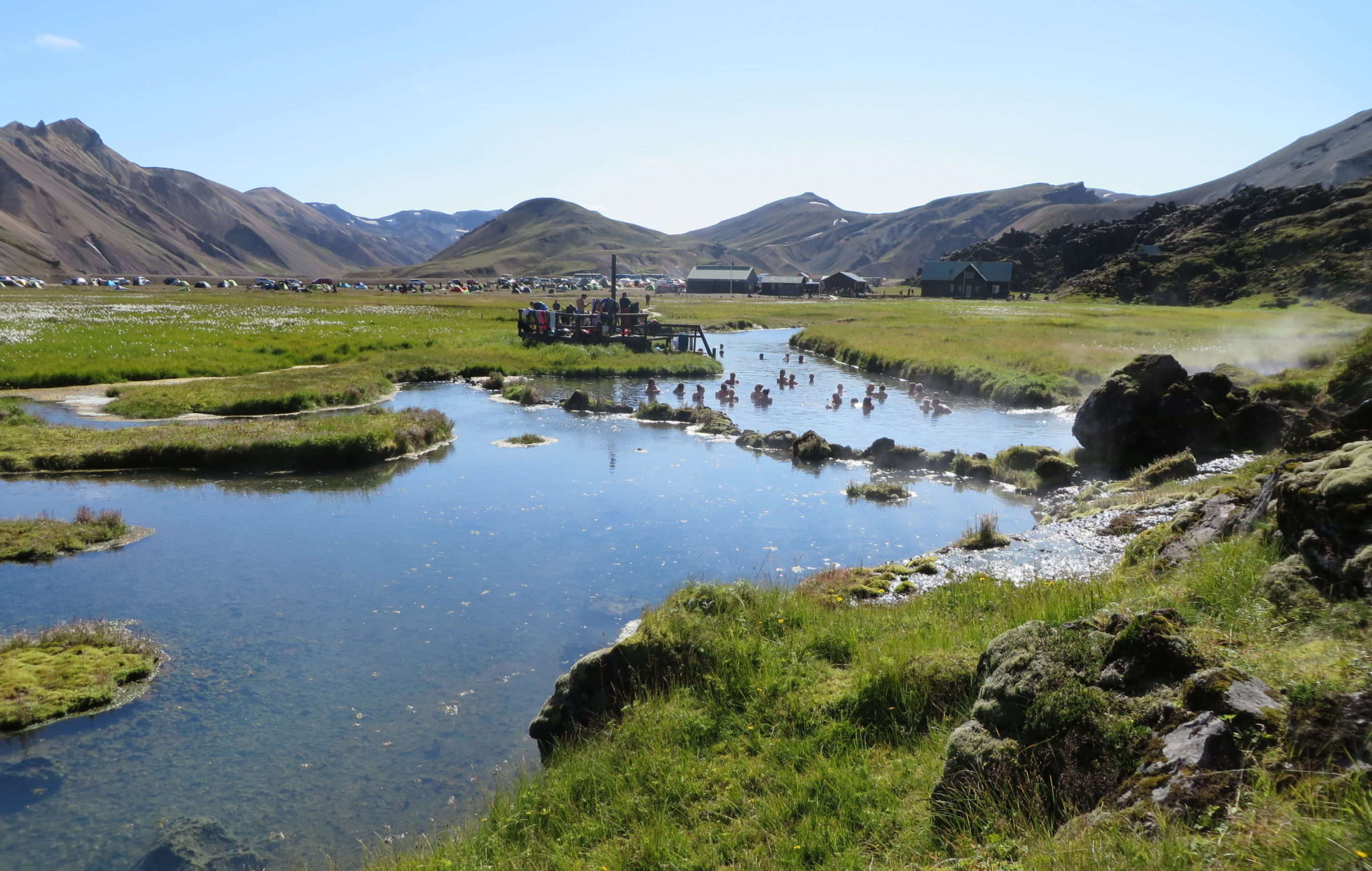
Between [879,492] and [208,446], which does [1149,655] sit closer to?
[879,492]

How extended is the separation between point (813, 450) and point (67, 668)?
20270 mm

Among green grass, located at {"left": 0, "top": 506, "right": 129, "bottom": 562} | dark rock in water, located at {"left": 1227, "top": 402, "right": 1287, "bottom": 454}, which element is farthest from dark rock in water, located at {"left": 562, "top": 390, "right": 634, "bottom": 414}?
dark rock in water, located at {"left": 1227, "top": 402, "right": 1287, "bottom": 454}

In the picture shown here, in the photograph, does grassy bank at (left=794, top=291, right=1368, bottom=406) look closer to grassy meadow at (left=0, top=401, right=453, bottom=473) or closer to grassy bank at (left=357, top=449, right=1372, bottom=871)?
grassy meadow at (left=0, top=401, right=453, bottom=473)

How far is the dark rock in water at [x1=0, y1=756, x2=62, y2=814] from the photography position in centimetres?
862

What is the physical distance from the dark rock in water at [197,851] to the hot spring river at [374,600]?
168mm

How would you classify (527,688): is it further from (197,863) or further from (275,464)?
(275,464)

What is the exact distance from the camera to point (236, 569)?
1588 cm

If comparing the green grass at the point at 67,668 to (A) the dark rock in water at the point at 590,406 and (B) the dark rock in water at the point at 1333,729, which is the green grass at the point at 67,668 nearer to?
(B) the dark rock in water at the point at 1333,729

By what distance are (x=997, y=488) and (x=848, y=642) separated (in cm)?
1518

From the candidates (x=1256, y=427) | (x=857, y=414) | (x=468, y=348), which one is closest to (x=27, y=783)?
(x=1256, y=427)

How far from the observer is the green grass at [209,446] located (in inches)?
903

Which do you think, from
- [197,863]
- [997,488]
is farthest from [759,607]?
[997,488]

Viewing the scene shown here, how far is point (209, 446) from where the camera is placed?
23.8 meters

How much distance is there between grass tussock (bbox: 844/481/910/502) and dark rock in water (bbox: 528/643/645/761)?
1336 centimetres
